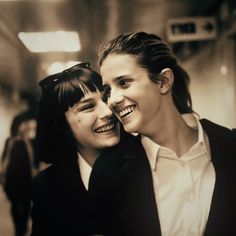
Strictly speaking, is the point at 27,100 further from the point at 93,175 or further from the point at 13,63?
the point at 93,175

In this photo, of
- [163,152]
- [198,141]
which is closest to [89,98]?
[163,152]

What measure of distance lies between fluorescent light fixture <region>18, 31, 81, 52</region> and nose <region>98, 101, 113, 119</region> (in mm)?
369

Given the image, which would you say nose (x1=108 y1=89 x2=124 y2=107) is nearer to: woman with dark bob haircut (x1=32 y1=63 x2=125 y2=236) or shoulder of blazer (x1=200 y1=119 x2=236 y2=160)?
woman with dark bob haircut (x1=32 y1=63 x2=125 y2=236)

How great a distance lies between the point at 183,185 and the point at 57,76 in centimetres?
96

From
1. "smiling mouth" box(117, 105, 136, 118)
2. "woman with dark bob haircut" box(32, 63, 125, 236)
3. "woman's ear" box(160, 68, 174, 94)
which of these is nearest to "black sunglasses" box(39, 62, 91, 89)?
"woman with dark bob haircut" box(32, 63, 125, 236)

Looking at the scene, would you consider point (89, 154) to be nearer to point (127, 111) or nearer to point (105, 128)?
point (105, 128)

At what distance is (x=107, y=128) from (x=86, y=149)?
7.0 inches

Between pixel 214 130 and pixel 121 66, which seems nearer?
pixel 121 66

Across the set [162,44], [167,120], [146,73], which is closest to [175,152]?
[167,120]

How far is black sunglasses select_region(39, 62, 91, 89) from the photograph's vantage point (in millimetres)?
1807

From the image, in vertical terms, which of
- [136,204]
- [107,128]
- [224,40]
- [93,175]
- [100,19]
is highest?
[100,19]

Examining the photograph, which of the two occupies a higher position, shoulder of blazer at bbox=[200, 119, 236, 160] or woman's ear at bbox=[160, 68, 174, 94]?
woman's ear at bbox=[160, 68, 174, 94]

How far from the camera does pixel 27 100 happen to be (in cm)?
182

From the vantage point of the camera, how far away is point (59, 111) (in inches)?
71.0
